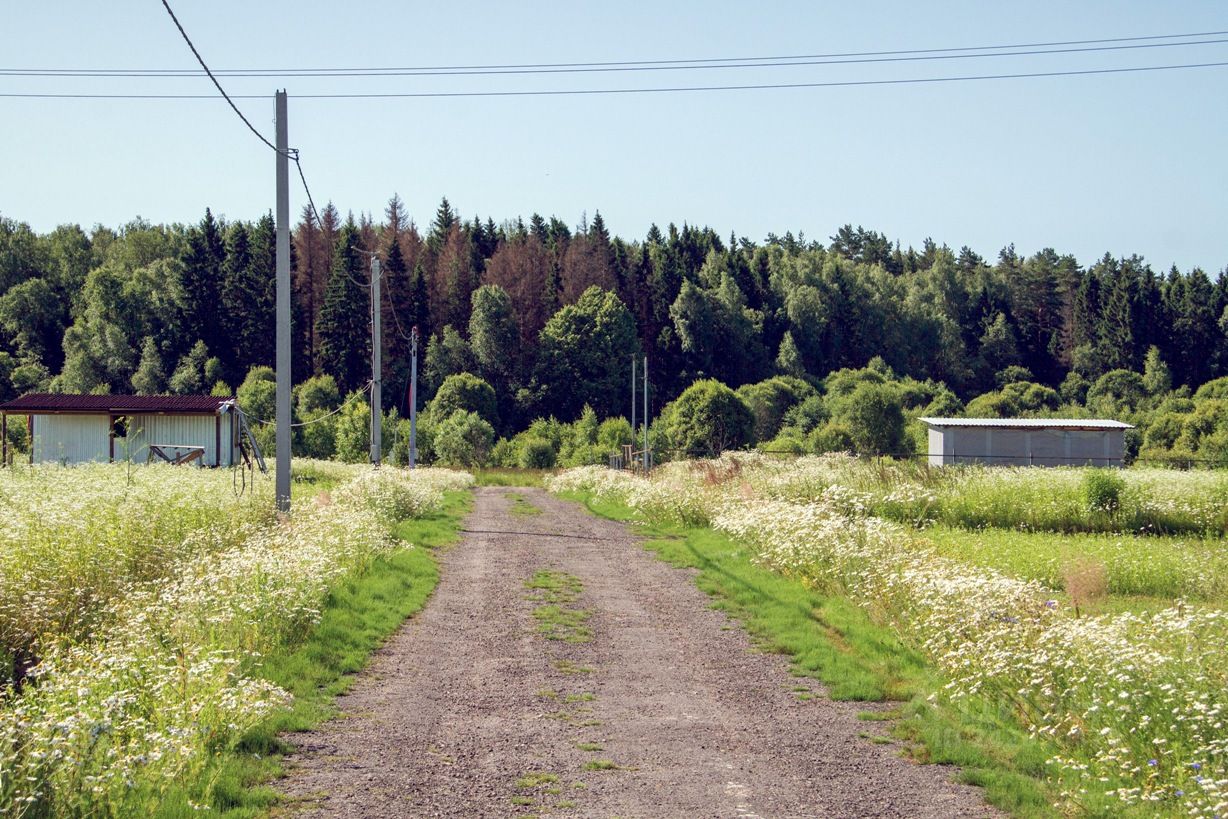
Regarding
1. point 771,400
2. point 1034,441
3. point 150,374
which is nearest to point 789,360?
point 771,400

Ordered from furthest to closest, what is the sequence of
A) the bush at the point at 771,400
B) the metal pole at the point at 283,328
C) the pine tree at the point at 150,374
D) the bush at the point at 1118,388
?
1. the bush at the point at 1118,388
2. the bush at the point at 771,400
3. the pine tree at the point at 150,374
4. the metal pole at the point at 283,328

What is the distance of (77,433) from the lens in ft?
136

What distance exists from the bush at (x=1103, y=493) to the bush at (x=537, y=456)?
46.6 m

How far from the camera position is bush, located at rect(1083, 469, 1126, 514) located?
2523 centimetres

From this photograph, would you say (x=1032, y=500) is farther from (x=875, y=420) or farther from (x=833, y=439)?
(x=875, y=420)

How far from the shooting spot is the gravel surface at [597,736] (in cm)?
657

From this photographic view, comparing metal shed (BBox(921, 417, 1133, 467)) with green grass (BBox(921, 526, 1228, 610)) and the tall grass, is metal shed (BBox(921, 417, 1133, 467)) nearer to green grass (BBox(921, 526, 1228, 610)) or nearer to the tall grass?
the tall grass

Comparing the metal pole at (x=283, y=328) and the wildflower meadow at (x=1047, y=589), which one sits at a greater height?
the metal pole at (x=283, y=328)

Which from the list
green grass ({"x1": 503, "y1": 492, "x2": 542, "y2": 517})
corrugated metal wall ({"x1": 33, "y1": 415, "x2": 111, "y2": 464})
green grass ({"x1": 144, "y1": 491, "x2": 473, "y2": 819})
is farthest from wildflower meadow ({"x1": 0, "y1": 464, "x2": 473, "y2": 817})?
corrugated metal wall ({"x1": 33, "y1": 415, "x2": 111, "y2": 464})

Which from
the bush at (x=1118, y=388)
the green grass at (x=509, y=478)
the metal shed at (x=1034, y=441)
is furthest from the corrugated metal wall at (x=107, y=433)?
the bush at (x=1118, y=388)

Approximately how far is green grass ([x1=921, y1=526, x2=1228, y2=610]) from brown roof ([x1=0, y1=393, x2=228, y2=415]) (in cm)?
3010

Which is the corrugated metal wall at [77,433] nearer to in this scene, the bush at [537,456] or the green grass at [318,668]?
the green grass at [318,668]

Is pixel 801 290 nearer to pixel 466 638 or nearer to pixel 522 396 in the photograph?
pixel 522 396

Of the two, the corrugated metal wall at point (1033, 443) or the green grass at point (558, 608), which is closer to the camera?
the green grass at point (558, 608)
